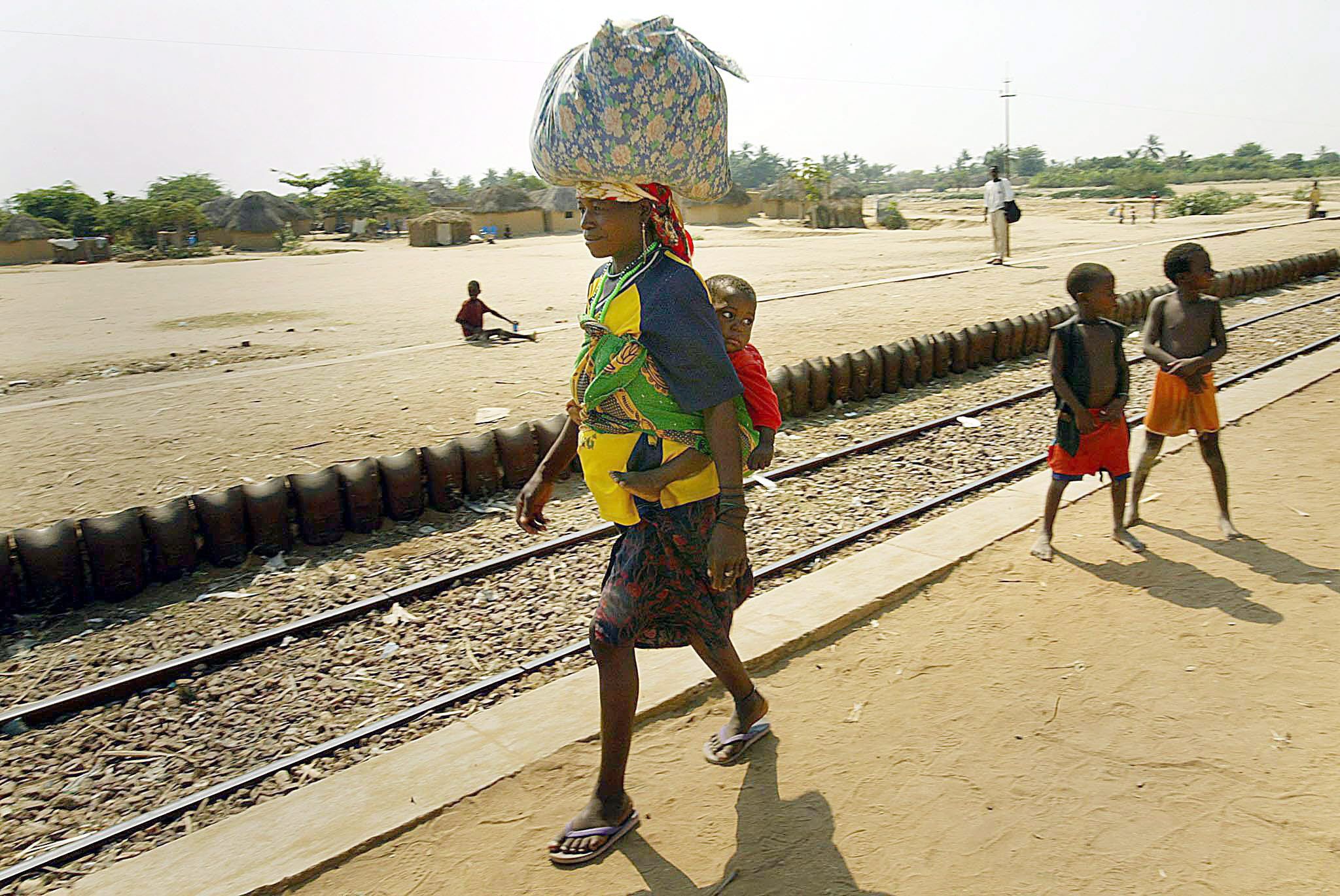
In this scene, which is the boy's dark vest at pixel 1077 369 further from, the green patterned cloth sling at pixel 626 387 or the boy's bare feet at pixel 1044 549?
the green patterned cloth sling at pixel 626 387

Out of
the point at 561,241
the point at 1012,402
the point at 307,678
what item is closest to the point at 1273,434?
the point at 1012,402

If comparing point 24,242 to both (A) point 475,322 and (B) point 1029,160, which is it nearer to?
(A) point 475,322

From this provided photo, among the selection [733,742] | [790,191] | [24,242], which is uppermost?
[790,191]

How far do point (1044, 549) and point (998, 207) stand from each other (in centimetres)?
1647

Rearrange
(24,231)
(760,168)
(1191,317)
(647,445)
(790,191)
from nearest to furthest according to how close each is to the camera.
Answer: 1. (647,445)
2. (1191,317)
3. (24,231)
4. (790,191)
5. (760,168)

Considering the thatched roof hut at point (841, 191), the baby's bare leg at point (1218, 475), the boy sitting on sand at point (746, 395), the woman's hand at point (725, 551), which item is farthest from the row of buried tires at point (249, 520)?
the thatched roof hut at point (841, 191)

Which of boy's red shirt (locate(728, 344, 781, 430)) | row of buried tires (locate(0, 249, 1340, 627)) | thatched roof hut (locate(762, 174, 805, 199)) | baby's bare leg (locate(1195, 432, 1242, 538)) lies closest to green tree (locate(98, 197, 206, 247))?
thatched roof hut (locate(762, 174, 805, 199))

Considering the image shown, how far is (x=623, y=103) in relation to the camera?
2373mm

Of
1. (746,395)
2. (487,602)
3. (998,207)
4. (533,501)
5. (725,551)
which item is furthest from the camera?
(998,207)

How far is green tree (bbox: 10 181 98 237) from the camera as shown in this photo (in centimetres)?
4125

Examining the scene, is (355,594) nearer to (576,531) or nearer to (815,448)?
(576,531)

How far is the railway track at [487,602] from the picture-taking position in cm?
334

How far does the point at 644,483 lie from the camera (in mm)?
2592

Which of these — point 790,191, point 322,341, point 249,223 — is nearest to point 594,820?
point 322,341
